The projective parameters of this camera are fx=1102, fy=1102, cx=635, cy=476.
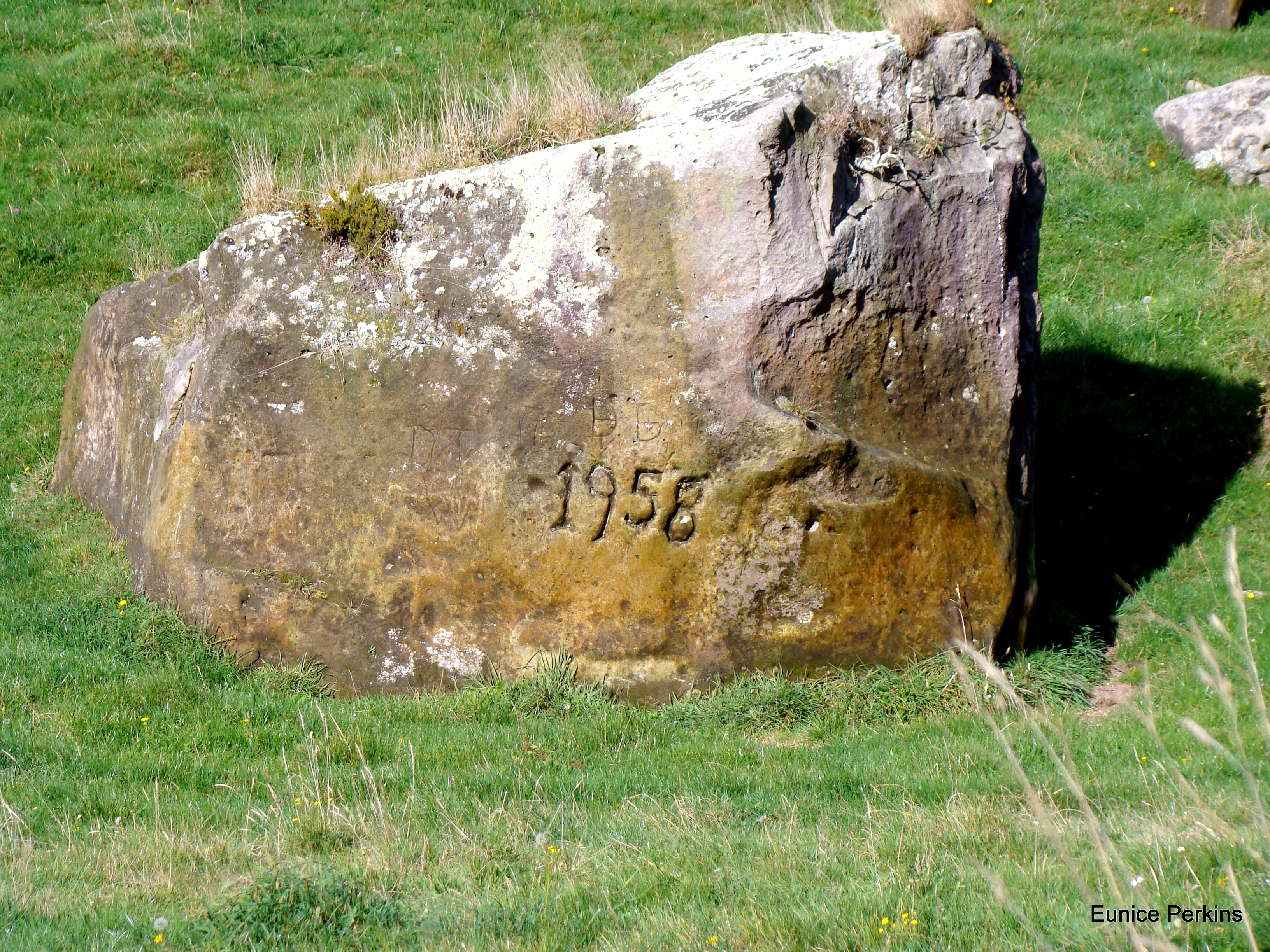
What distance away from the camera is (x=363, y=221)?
6.11 m

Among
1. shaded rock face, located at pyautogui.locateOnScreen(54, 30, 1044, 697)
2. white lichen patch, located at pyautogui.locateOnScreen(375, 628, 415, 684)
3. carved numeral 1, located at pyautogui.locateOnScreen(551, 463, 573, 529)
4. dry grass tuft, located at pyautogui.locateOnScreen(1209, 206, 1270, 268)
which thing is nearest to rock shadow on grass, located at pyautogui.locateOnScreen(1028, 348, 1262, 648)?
dry grass tuft, located at pyautogui.locateOnScreen(1209, 206, 1270, 268)

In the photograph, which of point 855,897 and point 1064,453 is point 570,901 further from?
point 1064,453

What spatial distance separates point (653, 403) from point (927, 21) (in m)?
2.69

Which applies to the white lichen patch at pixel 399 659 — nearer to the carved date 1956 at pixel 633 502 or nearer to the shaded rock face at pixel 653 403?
the shaded rock face at pixel 653 403

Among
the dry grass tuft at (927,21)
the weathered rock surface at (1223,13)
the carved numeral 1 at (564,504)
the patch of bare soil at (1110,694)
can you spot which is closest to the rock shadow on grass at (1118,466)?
the patch of bare soil at (1110,694)

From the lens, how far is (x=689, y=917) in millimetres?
3266

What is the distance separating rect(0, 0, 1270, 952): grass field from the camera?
129 inches

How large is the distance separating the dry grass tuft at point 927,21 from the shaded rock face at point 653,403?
84 mm

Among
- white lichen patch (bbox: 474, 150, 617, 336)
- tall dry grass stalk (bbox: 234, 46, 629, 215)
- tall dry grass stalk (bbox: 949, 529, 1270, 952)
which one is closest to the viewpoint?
tall dry grass stalk (bbox: 949, 529, 1270, 952)

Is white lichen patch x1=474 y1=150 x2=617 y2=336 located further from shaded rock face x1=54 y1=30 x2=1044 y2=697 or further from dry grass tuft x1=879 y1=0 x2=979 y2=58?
dry grass tuft x1=879 y1=0 x2=979 y2=58

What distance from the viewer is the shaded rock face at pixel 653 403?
222 inches

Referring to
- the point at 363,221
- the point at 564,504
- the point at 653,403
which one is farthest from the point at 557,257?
the point at 564,504

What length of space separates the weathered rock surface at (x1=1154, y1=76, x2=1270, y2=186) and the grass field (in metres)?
0.22

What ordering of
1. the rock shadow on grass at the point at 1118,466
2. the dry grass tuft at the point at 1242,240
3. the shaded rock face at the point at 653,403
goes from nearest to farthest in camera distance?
1. the shaded rock face at the point at 653,403
2. the rock shadow on grass at the point at 1118,466
3. the dry grass tuft at the point at 1242,240
